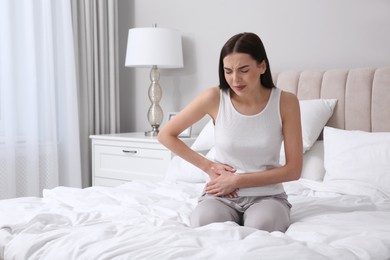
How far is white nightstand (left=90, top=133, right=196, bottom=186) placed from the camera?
3.34m

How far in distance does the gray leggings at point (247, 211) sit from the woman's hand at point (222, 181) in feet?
0.07

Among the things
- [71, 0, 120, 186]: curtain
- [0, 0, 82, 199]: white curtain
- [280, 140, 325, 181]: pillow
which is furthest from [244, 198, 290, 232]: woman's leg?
[71, 0, 120, 186]: curtain

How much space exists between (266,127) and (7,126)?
215 centimetres

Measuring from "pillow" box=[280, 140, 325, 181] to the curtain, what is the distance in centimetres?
181

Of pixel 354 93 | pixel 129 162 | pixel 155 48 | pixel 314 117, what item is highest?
pixel 155 48

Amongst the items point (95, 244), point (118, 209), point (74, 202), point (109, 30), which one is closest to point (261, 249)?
point (95, 244)

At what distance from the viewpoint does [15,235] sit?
1496mm

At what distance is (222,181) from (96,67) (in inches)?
94.6

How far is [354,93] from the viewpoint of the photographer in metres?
2.77

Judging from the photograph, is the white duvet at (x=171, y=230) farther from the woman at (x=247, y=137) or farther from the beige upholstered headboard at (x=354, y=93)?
the beige upholstered headboard at (x=354, y=93)

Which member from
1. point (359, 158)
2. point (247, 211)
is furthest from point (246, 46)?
point (359, 158)

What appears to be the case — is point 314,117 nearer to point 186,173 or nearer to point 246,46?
point 186,173

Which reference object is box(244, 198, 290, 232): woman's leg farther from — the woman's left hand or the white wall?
the white wall

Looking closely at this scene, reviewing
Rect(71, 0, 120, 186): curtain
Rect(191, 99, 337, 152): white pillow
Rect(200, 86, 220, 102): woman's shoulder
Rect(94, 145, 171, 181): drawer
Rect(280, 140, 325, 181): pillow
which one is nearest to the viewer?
Rect(200, 86, 220, 102): woman's shoulder
